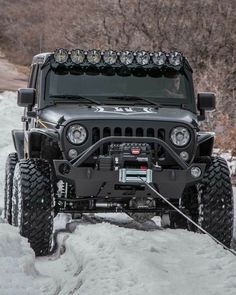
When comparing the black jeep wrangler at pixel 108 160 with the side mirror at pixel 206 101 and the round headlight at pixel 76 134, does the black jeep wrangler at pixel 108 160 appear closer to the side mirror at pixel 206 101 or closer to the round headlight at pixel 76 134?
the round headlight at pixel 76 134

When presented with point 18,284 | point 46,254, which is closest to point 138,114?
point 46,254

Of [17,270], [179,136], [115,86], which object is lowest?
[17,270]

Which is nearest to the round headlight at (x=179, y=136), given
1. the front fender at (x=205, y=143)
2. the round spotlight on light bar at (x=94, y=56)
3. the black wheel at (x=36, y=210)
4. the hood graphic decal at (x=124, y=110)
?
the front fender at (x=205, y=143)

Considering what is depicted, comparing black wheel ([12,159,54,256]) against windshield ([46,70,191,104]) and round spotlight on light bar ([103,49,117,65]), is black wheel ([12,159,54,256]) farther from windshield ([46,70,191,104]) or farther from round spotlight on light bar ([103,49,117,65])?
round spotlight on light bar ([103,49,117,65])

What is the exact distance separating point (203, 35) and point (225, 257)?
51.9 feet

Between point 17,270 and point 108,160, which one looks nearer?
point 17,270

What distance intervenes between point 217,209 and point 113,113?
1.26 meters

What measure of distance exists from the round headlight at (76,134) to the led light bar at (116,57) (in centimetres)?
123

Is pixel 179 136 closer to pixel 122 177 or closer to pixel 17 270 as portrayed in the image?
pixel 122 177

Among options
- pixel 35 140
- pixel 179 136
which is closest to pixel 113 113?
pixel 179 136

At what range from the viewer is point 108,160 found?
598 centimetres

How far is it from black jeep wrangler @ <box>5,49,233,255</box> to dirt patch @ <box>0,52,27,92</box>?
25265 mm

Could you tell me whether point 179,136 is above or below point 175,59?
below

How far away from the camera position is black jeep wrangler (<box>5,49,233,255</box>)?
6.02 m
